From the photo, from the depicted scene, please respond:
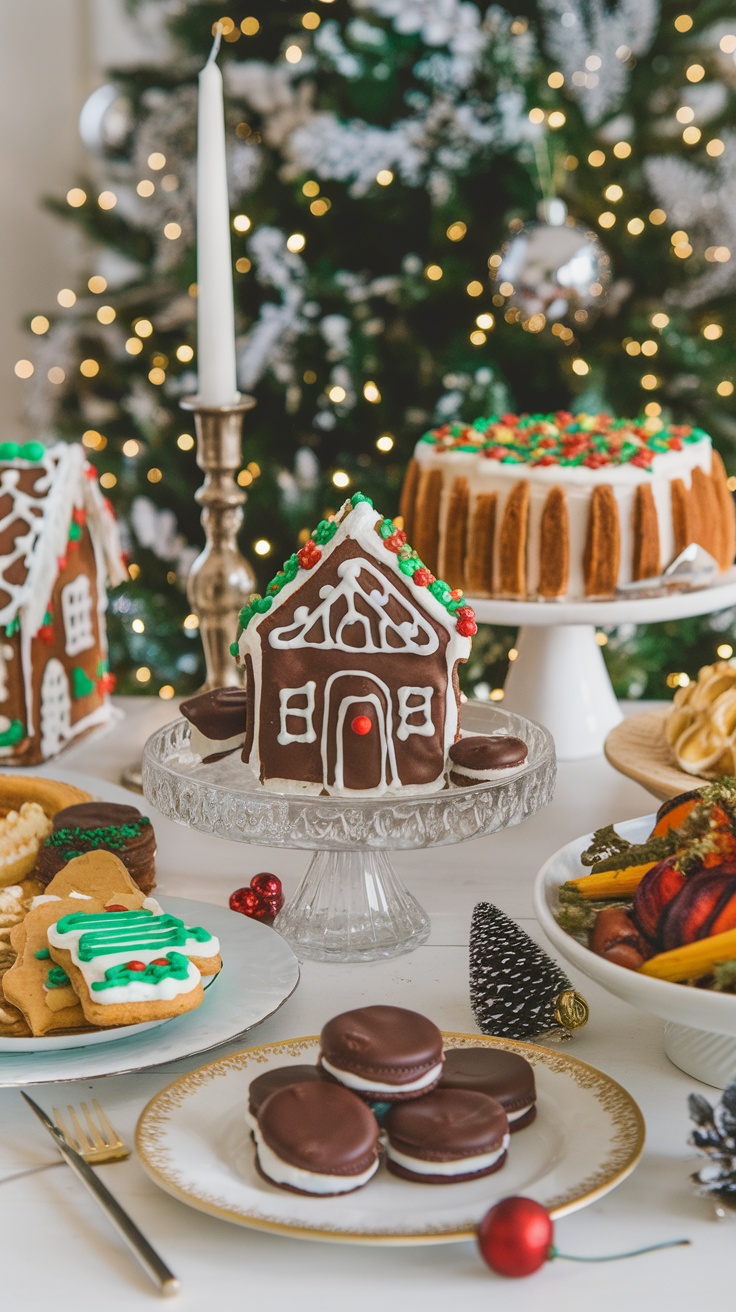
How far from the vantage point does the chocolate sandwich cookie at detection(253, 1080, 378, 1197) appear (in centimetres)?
71

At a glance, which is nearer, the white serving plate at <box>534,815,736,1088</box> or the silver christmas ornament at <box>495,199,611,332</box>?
the white serving plate at <box>534,815,736,1088</box>

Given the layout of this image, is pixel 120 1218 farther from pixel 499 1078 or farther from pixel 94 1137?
pixel 499 1078

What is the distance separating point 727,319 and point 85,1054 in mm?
2210

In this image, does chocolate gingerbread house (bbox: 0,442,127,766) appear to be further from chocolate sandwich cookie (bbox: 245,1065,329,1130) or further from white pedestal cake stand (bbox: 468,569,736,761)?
chocolate sandwich cookie (bbox: 245,1065,329,1130)

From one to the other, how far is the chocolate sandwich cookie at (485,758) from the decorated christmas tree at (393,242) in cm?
158

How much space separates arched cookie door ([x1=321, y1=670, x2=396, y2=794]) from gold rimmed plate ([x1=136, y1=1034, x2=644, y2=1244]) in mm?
279

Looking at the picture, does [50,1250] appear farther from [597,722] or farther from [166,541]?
[166,541]

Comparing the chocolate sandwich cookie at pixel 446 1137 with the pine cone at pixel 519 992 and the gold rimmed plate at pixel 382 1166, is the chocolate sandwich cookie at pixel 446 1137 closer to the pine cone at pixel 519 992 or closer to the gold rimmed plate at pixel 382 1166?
the gold rimmed plate at pixel 382 1166

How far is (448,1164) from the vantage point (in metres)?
0.73

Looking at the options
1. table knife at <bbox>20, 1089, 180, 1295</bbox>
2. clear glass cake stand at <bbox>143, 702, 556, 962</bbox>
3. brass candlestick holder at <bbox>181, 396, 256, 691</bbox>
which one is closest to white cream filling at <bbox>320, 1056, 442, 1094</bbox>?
table knife at <bbox>20, 1089, 180, 1295</bbox>

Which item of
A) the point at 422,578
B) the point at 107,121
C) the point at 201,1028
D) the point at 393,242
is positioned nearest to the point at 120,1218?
the point at 201,1028

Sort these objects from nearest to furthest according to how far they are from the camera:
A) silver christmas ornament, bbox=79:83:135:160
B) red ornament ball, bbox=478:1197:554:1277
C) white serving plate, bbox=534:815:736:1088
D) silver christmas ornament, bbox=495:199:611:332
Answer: red ornament ball, bbox=478:1197:554:1277, white serving plate, bbox=534:815:736:1088, silver christmas ornament, bbox=495:199:611:332, silver christmas ornament, bbox=79:83:135:160

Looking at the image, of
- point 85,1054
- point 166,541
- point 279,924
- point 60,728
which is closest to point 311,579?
point 279,924

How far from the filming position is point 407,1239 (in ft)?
2.25
